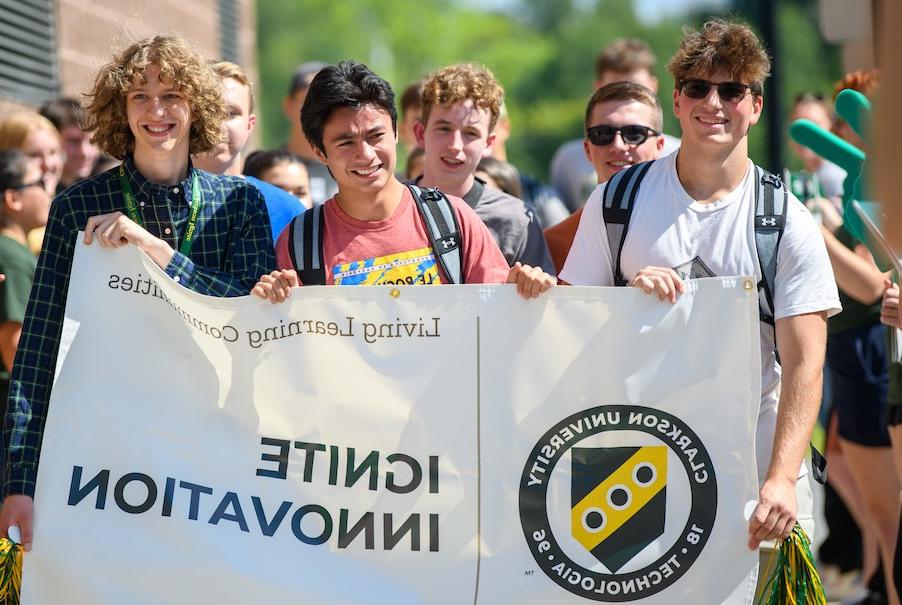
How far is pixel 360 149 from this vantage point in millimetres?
4027

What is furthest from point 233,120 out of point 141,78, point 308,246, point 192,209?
point 308,246

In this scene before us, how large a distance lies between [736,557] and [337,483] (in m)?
1.15

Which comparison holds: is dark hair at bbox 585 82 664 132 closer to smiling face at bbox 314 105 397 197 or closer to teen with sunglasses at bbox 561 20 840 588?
teen with sunglasses at bbox 561 20 840 588

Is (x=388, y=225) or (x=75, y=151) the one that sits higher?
(x=75, y=151)

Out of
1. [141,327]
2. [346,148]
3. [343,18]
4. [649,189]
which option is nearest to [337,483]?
[141,327]

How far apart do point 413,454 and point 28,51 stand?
Result: 6232 mm

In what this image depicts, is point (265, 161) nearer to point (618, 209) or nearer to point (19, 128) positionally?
point (19, 128)

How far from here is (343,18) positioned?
72.6m

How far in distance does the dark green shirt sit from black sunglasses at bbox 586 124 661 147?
87.9 inches

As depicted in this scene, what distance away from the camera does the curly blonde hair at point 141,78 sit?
4074mm

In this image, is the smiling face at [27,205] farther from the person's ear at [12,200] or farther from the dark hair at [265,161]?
the dark hair at [265,161]

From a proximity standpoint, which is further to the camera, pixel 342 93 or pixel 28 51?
pixel 28 51

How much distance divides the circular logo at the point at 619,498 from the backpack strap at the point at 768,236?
439 millimetres

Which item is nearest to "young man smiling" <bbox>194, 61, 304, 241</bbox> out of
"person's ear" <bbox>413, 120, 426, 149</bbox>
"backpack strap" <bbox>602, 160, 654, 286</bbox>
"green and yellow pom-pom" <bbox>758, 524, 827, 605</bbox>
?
"person's ear" <bbox>413, 120, 426, 149</bbox>
